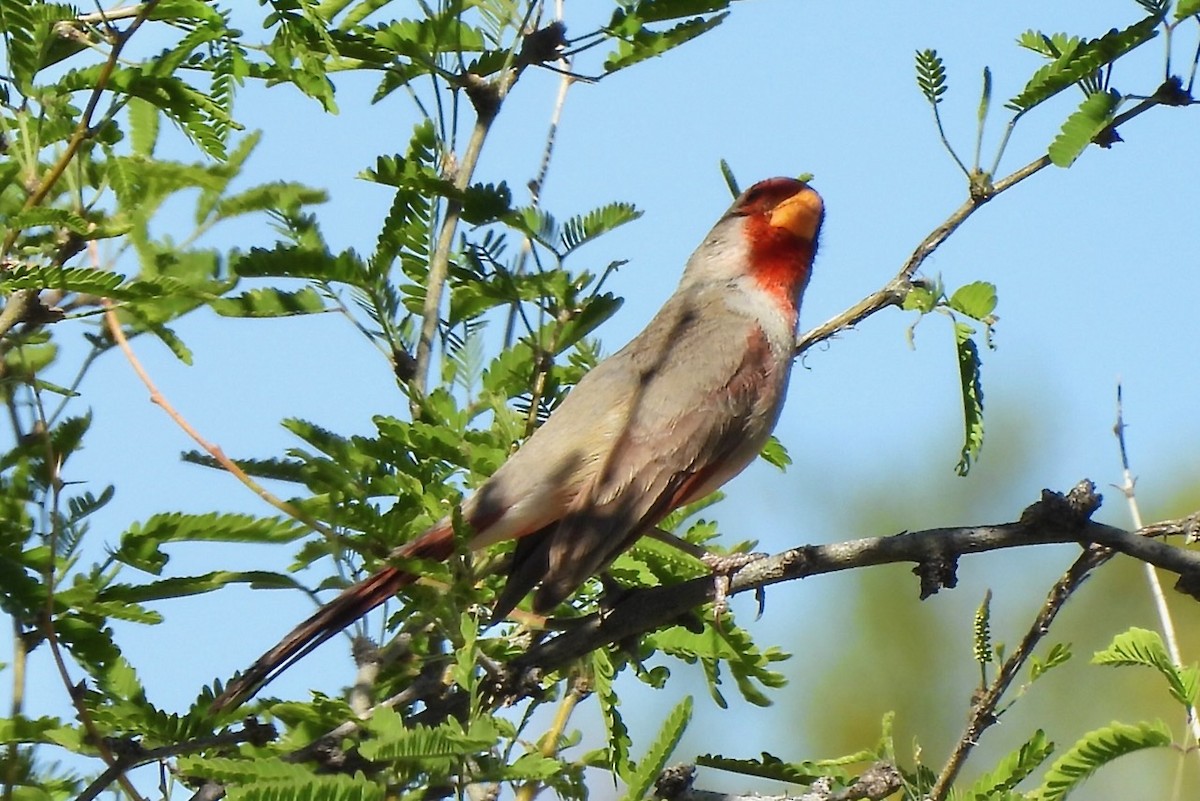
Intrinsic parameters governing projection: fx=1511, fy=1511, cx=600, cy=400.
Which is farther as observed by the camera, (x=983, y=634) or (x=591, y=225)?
(x=591, y=225)

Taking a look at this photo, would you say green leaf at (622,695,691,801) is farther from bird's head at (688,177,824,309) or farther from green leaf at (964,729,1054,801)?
bird's head at (688,177,824,309)

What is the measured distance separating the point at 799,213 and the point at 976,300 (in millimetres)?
2180

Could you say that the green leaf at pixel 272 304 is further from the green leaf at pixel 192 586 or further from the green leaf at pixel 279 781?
the green leaf at pixel 279 781

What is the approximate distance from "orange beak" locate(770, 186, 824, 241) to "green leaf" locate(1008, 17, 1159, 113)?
205cm

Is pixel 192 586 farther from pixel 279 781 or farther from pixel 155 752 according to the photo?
pixel 279 781

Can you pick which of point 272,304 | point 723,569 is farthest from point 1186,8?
point 272,304

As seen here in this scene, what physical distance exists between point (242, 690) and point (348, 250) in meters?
1.12

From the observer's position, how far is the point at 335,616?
11.6 ft

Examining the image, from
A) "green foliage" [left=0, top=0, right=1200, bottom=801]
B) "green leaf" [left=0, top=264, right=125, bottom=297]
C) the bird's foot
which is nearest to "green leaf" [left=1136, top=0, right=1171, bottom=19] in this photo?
"green foliage" [left=0, top=0, right=1200, bottom=801]

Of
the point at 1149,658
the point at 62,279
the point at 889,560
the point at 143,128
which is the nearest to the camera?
the point at 62,279

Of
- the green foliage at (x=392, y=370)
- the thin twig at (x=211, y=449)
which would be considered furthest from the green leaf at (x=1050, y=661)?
the thin twig at (x=211, y=449)

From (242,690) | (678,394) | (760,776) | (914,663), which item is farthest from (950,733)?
(242,690)

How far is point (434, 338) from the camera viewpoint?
148 inches

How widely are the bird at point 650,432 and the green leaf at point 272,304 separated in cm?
63
